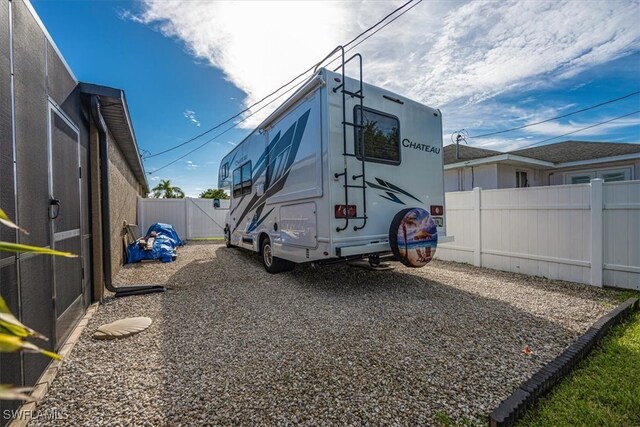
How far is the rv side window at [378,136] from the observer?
4336 mm

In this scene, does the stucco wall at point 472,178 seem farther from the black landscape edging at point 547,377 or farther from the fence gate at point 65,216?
the fence gate at point 65,216

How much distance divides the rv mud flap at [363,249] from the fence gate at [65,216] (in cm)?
299

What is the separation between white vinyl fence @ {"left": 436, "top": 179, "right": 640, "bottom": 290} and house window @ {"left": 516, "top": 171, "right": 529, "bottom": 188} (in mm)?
6842

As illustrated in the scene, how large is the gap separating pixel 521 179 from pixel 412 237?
405 inches

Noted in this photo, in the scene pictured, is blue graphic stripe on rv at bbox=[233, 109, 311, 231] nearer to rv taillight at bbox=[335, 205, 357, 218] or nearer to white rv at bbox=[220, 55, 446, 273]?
white rv at bbox=[220, 55, 446, 273]

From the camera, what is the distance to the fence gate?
107 inches

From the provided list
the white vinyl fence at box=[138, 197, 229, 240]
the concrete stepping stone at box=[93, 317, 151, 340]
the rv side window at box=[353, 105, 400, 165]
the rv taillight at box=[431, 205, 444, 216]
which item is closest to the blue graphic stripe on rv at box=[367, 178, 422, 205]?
the rv side window at box=[353, 105, 400, 165]

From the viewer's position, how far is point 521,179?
11852 millimetres

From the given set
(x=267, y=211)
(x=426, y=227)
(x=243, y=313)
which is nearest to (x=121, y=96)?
(x=267, y=211)

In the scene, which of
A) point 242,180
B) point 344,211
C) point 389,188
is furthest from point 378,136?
point 242,180

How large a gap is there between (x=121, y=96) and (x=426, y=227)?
4845 millimetres

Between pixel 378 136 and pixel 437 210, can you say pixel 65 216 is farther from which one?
pixel 437 210

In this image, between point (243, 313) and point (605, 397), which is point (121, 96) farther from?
point (605, 397)

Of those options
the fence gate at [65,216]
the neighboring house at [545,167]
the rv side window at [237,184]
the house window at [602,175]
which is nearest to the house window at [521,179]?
the neighboring house at [545,167]
